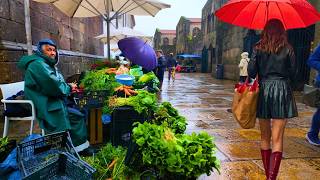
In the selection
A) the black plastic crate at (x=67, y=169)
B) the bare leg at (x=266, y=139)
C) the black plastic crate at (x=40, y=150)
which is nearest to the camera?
the black plastic crate at (x=67, y=169)

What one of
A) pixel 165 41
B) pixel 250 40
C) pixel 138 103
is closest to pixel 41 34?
pixel 138 103

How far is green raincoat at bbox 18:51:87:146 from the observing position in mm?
3635

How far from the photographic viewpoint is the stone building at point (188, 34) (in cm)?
4848

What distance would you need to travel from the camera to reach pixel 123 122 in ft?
13.0

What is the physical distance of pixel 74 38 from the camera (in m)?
12.1

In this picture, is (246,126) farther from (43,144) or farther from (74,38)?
(74,38)

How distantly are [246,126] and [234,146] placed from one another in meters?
1.78

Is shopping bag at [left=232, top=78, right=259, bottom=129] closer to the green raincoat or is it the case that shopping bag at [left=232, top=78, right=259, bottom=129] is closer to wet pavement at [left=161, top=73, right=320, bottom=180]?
wet pavement at [left=161, top=73, right=320, bottom=180]

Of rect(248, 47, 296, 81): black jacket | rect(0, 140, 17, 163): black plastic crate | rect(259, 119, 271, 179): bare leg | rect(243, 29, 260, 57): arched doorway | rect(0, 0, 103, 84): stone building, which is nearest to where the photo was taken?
rect(248, 47, 296, 81): black jacket

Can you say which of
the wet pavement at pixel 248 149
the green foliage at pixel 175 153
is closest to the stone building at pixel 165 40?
the wet pavement at pixel 248 149

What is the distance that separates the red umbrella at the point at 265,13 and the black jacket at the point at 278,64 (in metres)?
0.57

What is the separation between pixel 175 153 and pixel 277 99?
128cm

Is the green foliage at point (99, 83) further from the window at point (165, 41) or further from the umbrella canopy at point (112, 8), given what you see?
the window at point (165, 41)

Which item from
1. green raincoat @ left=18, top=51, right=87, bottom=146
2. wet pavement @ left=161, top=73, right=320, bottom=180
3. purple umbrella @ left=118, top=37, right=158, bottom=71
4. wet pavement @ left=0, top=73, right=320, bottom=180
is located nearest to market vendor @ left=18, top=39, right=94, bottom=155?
green raincoat @ left=18, top=51, right=87, bottom=146
